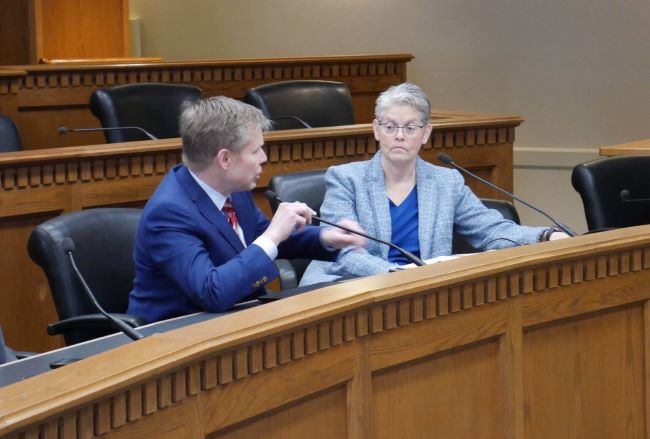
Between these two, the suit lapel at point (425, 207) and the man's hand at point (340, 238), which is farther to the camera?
the suit lapel at point (425, 207)

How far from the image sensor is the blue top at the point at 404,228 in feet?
11.3

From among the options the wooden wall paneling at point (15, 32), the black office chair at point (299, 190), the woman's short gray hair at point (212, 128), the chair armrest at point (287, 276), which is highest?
the wooden wall paneling at point (15, 32)

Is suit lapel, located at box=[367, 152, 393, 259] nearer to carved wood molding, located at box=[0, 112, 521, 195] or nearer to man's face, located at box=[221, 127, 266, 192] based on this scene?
man's face, located at box=[221, 127, 266, 192]

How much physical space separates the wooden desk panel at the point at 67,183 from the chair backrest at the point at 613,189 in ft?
3.37

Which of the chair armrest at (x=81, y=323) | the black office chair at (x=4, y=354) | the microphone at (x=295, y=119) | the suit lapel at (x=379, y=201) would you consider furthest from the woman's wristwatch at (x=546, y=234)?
the microphone at (x=295, y=119)

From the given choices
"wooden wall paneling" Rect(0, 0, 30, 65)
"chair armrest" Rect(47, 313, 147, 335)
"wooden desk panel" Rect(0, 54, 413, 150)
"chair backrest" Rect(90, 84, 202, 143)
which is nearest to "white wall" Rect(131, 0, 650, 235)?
"wooden desk panel" Rect(0, 54, 413, 150)

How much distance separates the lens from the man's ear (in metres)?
2.85

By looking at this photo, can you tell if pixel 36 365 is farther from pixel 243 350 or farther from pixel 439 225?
pixel 439 225

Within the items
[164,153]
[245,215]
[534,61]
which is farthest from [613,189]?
[534,61]

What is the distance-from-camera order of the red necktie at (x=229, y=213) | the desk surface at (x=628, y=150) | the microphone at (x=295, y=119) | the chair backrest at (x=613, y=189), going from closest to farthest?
the red necktie at (x=229, y=213) < the chair backrest at (x=613, y=189) < the desk surface at (x=628, y=150) < the microphone at (x=295, y=119)

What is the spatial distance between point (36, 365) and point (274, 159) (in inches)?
94.8

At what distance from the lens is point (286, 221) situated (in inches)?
111

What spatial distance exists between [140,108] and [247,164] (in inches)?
93.6

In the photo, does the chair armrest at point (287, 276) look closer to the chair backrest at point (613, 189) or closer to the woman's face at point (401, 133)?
the woman's face at point (401, 133)
